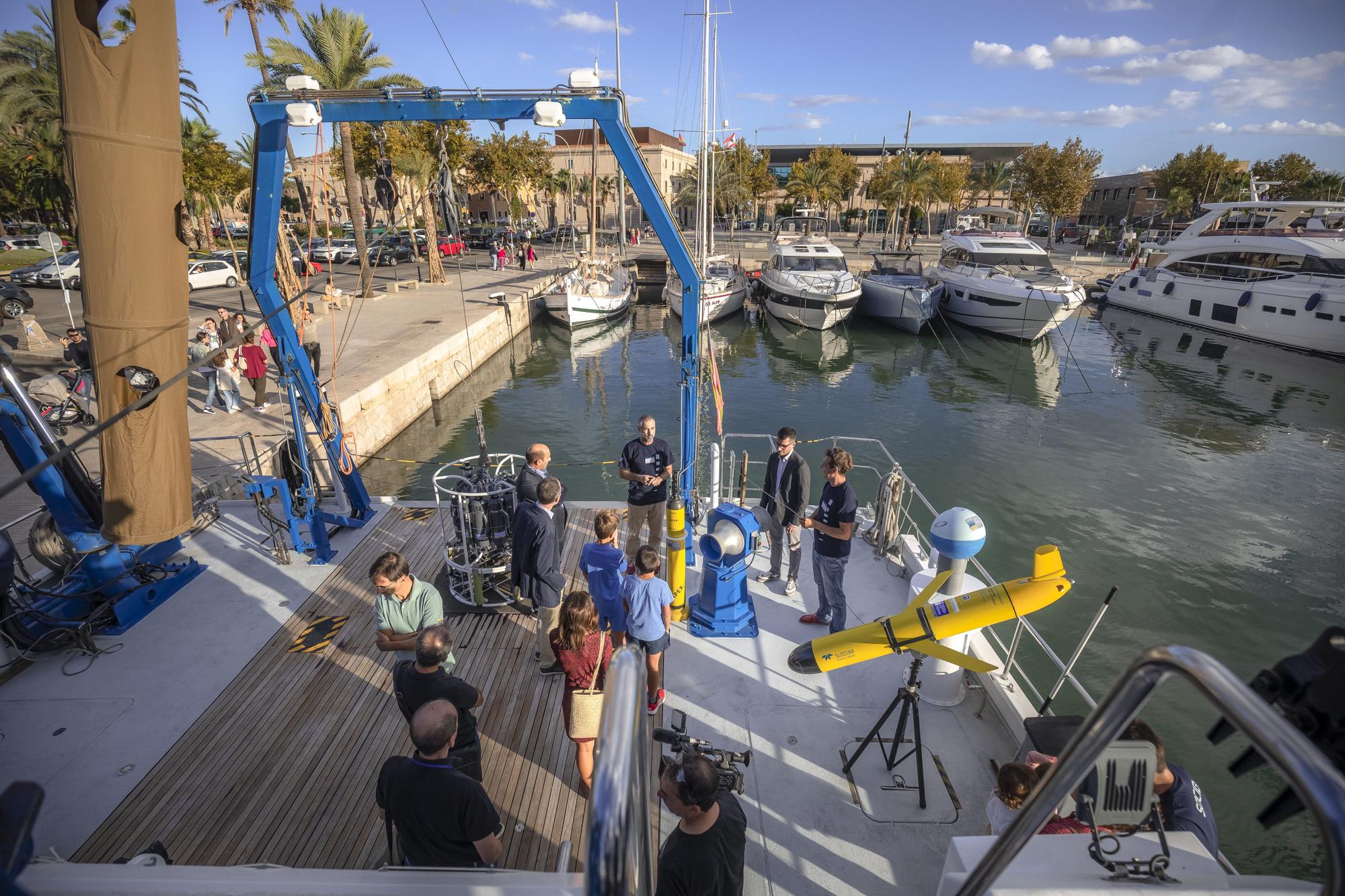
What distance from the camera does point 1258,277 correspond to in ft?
92.4

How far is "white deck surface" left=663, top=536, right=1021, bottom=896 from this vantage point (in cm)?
407

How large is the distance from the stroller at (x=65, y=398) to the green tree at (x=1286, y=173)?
7276 centimetres

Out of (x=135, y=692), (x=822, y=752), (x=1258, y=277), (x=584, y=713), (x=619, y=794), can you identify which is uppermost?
(x=1258, y=277)

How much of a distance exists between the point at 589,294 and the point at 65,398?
20.1 meters

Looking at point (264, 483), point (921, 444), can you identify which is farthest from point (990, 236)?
point (264, 483)

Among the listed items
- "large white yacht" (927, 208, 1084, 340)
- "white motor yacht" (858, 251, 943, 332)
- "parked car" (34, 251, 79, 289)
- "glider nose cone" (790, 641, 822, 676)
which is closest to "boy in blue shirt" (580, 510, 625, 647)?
"glider nose cone" (790, 641, 822, 676)

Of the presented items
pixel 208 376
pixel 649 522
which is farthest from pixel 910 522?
pixel 208 376

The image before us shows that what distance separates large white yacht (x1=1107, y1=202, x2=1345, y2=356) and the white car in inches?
1752

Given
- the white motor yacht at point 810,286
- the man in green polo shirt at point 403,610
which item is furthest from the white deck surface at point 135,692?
the white motor yacht at point 810,286

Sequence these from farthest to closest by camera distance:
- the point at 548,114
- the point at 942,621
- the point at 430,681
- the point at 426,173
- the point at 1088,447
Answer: the point at 426,173, the point at 1088,447, the point at 548,114, the point at 942,621, the point at 430,681

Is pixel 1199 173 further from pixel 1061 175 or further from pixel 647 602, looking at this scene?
pixel 647 602

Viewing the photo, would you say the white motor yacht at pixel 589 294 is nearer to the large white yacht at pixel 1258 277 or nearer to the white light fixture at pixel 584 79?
the white light fixture at pixel 584 79

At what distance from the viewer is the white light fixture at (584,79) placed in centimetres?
593

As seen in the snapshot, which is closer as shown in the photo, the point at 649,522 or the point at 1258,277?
the point at 649,522
